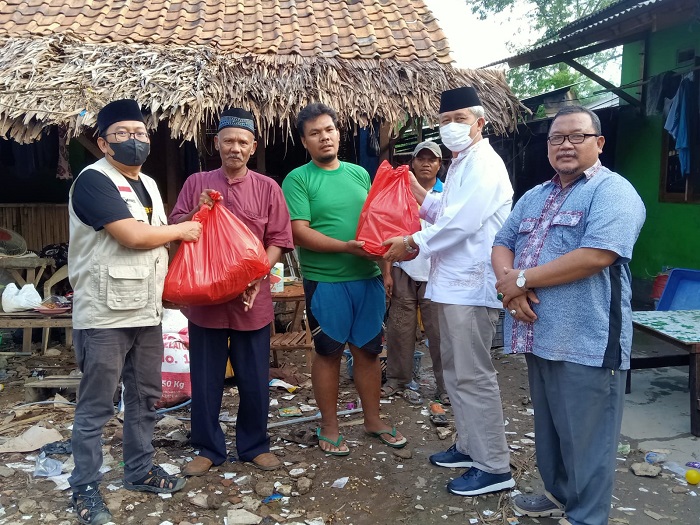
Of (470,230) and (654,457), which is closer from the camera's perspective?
(470,230)

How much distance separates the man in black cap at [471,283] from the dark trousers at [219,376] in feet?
3.39

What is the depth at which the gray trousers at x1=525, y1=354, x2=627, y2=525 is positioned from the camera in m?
2.32

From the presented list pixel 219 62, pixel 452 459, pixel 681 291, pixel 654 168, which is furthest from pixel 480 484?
pixel 654 168

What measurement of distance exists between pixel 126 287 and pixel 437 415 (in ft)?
7.73

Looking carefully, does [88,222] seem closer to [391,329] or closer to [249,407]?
[249,407]

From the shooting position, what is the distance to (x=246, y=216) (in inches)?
124

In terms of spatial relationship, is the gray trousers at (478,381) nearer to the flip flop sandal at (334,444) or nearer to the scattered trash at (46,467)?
the flip flop sandal at (334,444)

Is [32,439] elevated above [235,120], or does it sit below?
below

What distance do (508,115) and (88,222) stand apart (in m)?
5.25

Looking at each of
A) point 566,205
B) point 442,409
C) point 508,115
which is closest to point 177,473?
point 442,409

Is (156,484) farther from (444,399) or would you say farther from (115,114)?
(444,399)

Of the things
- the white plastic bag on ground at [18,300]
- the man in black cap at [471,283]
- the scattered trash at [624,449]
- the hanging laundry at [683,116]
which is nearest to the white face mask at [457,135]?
the man in black cap at [471,283]

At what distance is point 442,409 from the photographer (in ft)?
13.8

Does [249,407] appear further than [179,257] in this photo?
Yes
